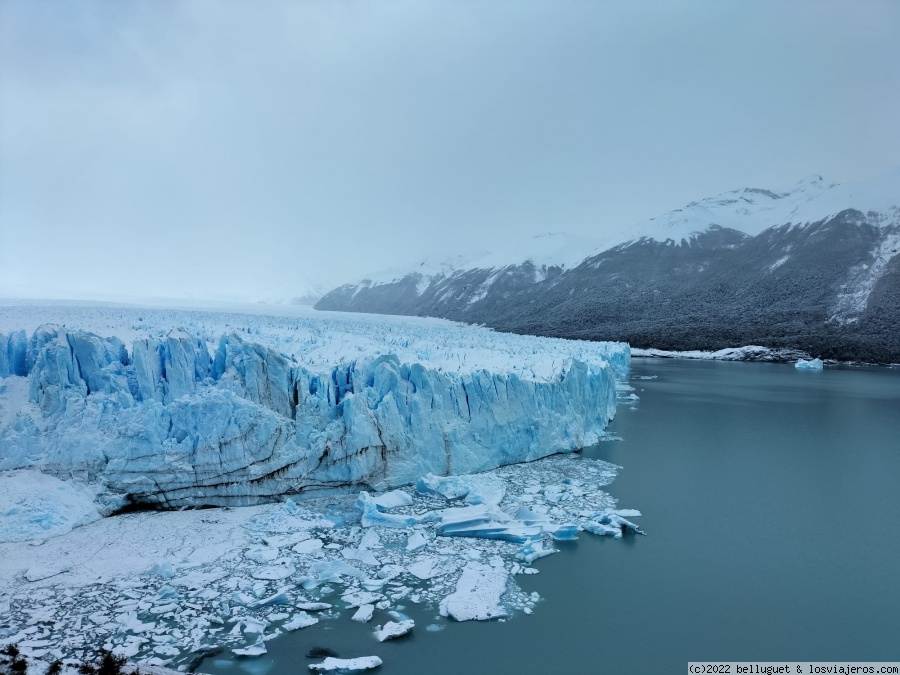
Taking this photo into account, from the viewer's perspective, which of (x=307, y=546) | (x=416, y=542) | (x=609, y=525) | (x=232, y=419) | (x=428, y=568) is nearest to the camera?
(x=428, y=568)

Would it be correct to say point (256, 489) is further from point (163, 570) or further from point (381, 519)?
point (163, 570)

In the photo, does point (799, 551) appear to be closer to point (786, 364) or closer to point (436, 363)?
point (436, 363)

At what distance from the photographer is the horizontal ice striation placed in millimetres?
8211

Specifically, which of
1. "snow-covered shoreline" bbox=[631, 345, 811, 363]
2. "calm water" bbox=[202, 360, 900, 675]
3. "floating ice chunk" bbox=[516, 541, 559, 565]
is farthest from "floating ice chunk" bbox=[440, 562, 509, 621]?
"snow-covered shoreline" bbox=[631, 345, 811, 363]

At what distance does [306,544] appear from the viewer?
288 inches

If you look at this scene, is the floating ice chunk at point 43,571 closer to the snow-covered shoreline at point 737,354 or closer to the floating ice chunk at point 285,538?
the floating ice chunk at point 285,538

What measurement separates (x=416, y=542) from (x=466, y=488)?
2.17m

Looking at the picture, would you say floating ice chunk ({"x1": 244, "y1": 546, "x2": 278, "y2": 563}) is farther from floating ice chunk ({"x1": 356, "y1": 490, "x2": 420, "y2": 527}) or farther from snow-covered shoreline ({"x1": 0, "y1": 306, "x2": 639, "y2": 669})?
floating ice chunk ({"x1": 356, "y1": 490, "x2": 420, "y2": 527})

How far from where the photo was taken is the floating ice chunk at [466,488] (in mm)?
9070

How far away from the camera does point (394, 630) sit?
553 centimetres

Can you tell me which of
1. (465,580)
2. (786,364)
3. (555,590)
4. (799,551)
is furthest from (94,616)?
(786,364)

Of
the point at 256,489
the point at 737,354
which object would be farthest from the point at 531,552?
the point at 737,354

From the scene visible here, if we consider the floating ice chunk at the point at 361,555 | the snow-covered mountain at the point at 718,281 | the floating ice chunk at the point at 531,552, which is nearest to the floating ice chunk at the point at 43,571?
the floating ice chunk at the point at 361,555

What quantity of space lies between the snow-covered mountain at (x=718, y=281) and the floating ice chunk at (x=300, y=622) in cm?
4468
